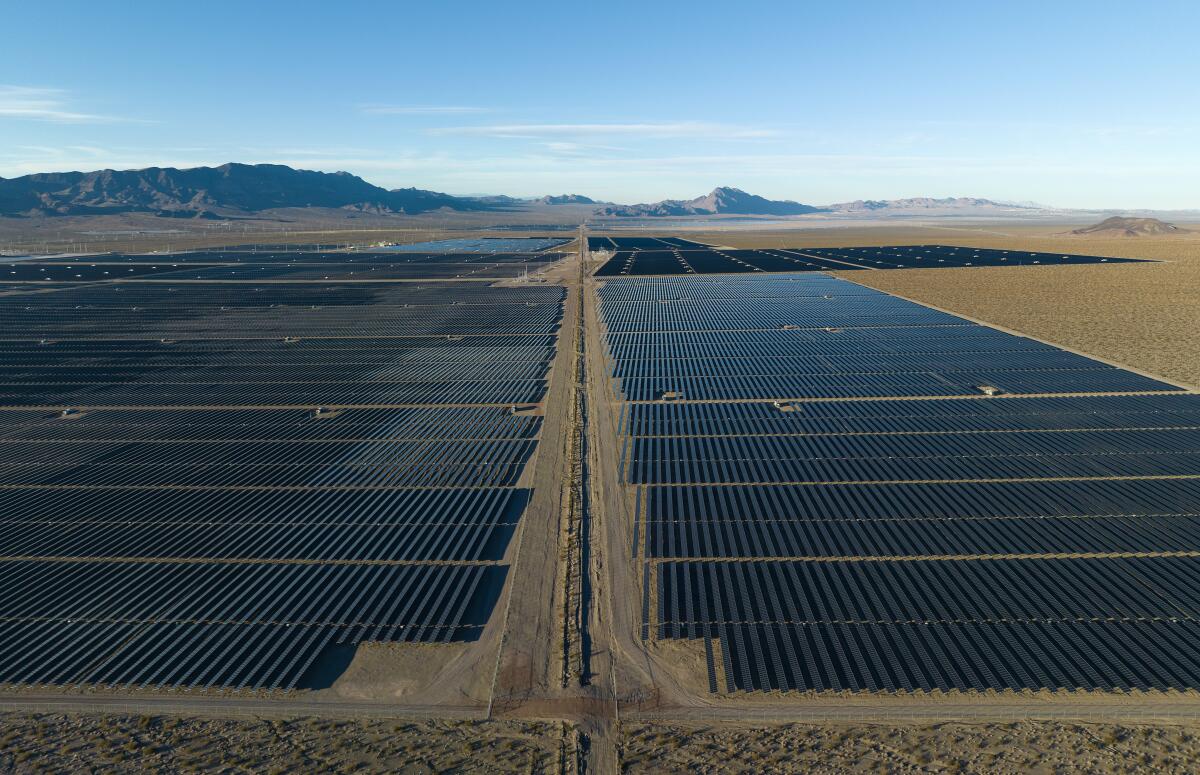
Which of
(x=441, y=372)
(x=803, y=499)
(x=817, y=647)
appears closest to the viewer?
(x=817, y=647)

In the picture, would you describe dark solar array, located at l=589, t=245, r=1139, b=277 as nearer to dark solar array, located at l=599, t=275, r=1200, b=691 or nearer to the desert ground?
dark solar array, located at l=599, t=275, r=1200, b=691

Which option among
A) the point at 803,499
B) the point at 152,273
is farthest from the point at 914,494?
the point at 152,273

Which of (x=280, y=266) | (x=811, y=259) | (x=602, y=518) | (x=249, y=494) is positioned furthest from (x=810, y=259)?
(x=249, y=494)

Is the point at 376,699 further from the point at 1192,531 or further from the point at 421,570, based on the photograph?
the point at 1192,531

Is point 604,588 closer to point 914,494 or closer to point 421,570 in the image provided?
point 421,570

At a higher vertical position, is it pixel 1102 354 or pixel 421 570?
pixel 1102 354

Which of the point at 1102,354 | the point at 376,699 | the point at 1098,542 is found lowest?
the point at 376,699

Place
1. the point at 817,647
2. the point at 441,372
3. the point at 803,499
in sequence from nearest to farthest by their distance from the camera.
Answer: the point at 817,647 < the point at 803,499 < the point at 441,372

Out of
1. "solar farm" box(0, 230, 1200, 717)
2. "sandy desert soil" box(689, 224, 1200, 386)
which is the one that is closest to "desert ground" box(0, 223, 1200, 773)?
"solar farm" box(0, 230, 1200, 717)

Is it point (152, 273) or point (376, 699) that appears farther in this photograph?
point (152, 273)
